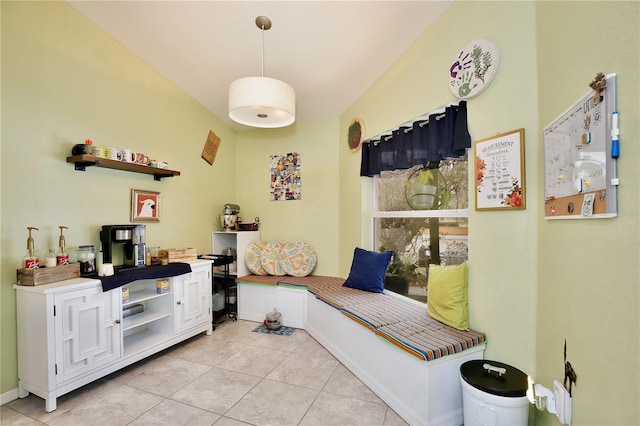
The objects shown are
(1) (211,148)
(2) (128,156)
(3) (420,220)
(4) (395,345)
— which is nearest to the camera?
(4) (395,345)

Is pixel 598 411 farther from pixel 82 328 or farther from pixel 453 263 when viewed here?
pixel 82 328

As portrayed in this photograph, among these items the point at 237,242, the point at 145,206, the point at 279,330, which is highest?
the point at 145,206

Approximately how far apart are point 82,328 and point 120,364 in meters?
0.47

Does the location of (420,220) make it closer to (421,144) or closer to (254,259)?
(421,144)

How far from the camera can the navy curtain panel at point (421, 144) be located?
2.02m

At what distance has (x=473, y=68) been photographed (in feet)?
6.26

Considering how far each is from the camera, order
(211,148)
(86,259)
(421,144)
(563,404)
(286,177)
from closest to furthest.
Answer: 1. (563,404)
2. (86,259)
3. (421,144)
4. (211,148)
5. (286,177)

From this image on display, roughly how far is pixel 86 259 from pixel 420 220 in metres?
Answer: 2.91

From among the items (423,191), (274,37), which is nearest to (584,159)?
(423,191)

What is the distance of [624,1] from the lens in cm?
95

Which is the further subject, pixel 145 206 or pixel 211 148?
pixel 211 148

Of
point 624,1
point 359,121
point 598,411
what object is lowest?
point 598,411

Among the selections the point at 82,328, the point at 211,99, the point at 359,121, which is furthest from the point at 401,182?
the point at 82,328

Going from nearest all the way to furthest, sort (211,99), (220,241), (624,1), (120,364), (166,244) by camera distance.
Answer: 1. (624,1)
2. (120,364)
3. (166,244)
4. (211,99)
5. (220,241)
